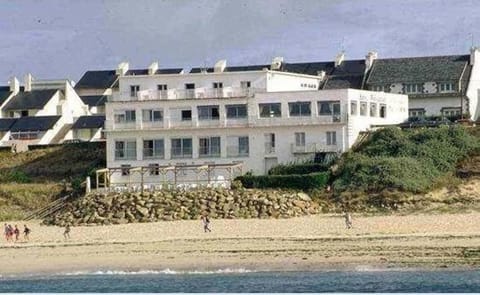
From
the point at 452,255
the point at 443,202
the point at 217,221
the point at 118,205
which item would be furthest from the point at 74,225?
the point at 452,255

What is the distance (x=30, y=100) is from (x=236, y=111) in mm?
30862

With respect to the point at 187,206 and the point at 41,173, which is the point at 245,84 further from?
the point at 41,173

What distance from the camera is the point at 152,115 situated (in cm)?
6350

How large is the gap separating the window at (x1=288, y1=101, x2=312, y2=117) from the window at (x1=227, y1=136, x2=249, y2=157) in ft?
8.75

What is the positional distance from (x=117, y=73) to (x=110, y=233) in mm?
48683

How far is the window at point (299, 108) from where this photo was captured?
200 ft

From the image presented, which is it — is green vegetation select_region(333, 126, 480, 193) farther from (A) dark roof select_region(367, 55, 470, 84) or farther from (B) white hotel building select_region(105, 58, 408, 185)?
(A) dark roof select_region(367, 55, 470, 84)

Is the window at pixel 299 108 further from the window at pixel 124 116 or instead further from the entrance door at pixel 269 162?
the window at pixel 124 116

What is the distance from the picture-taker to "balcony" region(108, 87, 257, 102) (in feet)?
206

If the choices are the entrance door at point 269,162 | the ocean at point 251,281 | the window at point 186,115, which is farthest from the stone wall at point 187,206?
the ocean at point 251,281

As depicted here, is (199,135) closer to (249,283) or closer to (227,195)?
(227,195)

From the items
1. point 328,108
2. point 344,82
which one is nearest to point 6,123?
point 344,82

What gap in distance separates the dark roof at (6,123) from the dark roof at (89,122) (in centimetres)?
421

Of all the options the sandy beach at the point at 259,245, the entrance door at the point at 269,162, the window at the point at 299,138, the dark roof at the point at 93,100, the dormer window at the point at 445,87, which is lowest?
the sandy beach at the point at 259,245
